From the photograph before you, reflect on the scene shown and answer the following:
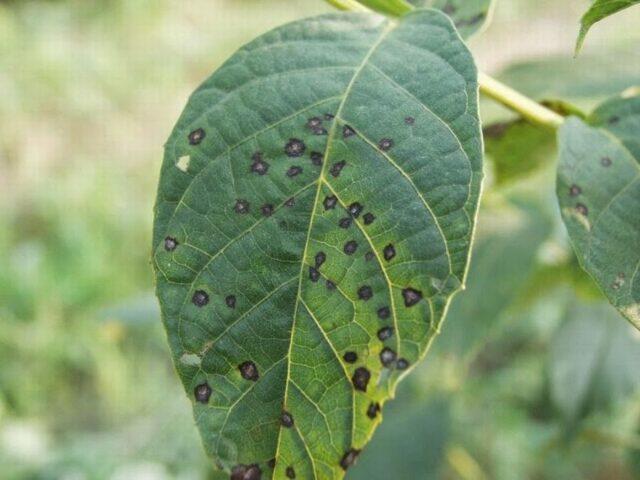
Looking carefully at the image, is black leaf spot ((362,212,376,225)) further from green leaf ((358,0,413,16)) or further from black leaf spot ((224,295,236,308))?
green leaf ((358,0,413,16))

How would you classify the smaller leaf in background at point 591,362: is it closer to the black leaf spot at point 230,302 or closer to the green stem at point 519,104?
the green stem at point 519,104

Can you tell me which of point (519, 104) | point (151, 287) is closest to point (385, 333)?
point (519, 104)

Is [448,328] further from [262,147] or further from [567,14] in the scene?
[567,14]

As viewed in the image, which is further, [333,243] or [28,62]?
[28,62]

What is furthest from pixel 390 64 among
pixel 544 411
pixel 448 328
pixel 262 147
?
pixel 544 411

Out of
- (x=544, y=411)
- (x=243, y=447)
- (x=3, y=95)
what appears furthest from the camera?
(x=3, y=95)

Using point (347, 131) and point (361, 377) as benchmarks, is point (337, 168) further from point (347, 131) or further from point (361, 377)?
point (361, 377)
